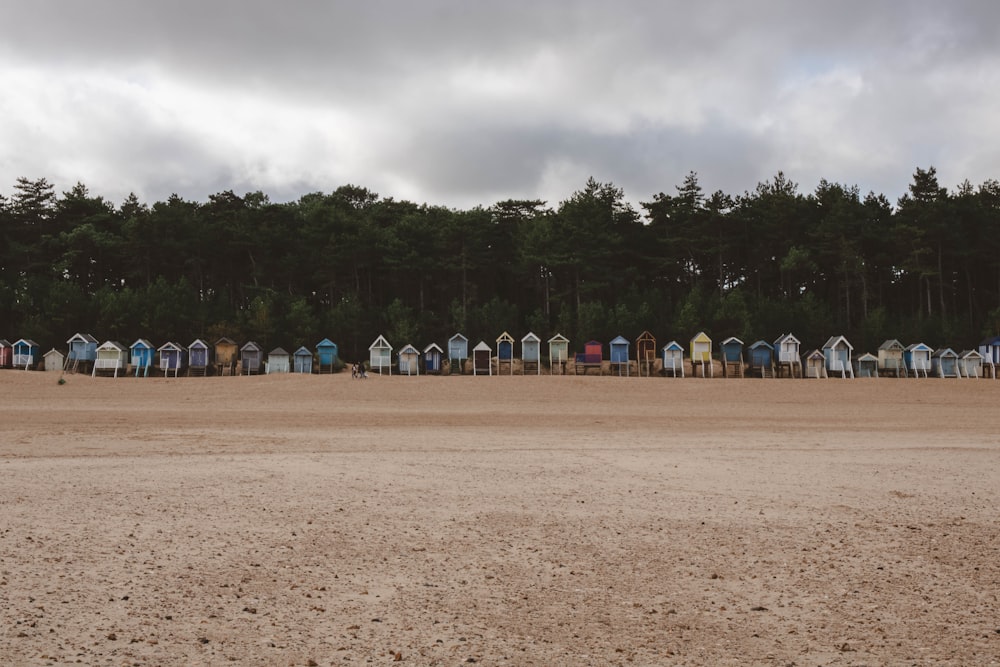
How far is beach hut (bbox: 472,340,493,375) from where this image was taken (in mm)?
53906

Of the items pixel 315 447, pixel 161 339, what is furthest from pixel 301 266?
pixel 315 447

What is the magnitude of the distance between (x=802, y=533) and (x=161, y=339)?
5654 centimetres

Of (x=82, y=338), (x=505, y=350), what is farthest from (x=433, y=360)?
(x=82, y=338)

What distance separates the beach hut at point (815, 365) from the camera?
54125 millimetres

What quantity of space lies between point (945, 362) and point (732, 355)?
54.4 feet

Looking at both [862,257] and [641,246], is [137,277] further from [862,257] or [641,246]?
[862,257]

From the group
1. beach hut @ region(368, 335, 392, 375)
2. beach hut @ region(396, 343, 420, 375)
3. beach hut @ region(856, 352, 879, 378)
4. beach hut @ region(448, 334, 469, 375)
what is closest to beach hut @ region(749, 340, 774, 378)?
beach hut @ region(856, 352, 879, 378)

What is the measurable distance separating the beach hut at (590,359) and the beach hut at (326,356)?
18977mm

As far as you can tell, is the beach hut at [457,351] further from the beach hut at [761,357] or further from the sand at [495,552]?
the sand at [495,552]

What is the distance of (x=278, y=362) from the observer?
53188 millimetres

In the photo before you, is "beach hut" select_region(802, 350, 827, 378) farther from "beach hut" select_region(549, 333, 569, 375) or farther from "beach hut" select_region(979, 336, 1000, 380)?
"beach hut" select_region(549, 333, 569, 375)

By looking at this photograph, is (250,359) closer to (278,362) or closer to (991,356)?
(278,362)

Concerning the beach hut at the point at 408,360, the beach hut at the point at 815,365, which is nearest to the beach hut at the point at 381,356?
the beach hut at the point at 408,360

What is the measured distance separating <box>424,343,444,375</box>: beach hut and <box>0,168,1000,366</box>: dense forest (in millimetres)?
2470
